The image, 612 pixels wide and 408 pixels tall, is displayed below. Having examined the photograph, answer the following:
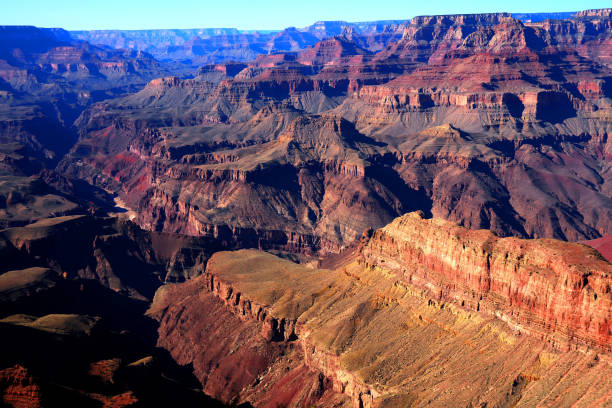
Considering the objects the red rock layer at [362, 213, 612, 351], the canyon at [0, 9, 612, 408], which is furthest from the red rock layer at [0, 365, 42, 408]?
the red rock layer at [362, 213, 612, 351]

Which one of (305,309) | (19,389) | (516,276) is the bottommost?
(305,309)

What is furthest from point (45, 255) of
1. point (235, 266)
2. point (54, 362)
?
point (54, 362)

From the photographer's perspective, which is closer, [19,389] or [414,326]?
[19,389]

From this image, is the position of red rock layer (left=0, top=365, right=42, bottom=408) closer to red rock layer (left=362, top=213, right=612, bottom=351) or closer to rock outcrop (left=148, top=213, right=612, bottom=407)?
rock outcrop (left=148, top=213, right=612, bottom=407)

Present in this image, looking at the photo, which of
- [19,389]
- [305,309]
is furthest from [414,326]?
[19,389]

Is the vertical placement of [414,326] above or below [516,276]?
below

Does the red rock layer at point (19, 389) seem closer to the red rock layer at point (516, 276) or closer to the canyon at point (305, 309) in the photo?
the canyon at point (305, 309)

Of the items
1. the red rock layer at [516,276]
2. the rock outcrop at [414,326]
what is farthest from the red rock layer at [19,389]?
the red rock layer at [516,276]

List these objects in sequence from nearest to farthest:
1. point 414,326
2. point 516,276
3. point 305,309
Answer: point 516,276 < point 414,326 < point 305,309

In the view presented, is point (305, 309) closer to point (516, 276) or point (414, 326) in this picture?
point (414, 326)

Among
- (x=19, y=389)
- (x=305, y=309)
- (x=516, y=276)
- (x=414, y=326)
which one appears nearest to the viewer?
(x=19, y=389)
